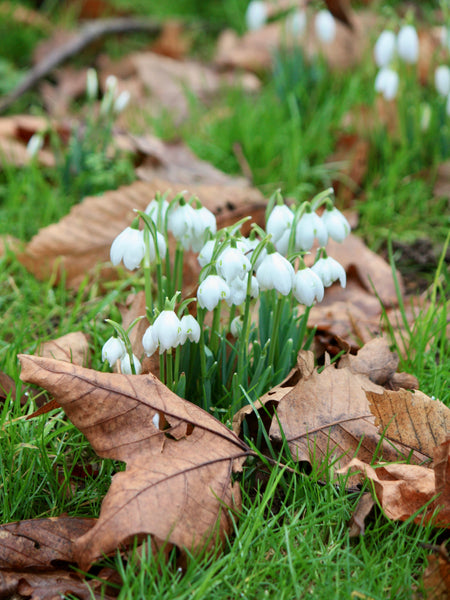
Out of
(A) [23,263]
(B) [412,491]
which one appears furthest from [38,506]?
(A) [23,263]

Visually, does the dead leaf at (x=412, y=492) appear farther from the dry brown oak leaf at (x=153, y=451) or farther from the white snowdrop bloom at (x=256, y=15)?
the white snowdrop bloom at (x=256, y=15)

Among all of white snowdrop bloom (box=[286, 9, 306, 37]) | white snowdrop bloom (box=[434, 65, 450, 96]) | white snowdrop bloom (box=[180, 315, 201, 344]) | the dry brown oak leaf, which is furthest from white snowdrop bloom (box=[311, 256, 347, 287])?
white snowdrop bloom (box=[286, 9, 306, 37])

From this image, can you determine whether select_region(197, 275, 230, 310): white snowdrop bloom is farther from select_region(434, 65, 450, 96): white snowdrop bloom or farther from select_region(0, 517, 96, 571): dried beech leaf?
select_region(434, 65, 450, 96): white snowdrop bloom

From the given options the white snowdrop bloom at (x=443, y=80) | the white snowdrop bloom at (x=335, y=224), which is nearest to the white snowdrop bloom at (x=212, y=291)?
the white snowdrop bloom at (x=335, y=224)

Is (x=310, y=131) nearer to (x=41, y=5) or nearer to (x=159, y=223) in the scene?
(x=159, y=223)

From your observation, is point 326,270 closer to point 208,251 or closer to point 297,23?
point 208,251

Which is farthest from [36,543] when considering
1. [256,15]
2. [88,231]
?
[256,15]
